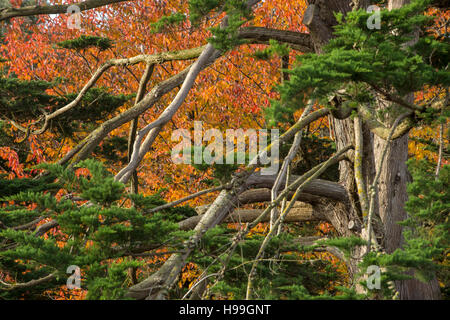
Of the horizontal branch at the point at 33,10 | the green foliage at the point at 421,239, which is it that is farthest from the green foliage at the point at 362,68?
the horizontal branch at the point at 33,10

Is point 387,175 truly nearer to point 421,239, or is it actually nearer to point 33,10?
point 421,239

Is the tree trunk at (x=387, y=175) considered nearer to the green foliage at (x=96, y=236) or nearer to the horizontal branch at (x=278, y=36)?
the horizontal branch at (x=278, y=36)

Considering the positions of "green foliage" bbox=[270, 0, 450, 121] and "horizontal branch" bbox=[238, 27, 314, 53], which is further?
"horizontal branch" bbox=[238, 27, 314, 53]

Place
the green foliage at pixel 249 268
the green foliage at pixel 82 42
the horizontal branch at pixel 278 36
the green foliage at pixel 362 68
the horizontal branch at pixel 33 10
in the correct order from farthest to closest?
the green foliage at pixel 82 42 → the horizontal branch at pixel 278 36 → the horizontal branch at pixel 33 10 → the green foliage at pixel 249 268 → the green foliage at pixel 362 68

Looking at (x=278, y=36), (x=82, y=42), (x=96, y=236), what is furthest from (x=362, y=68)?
(x=82, y=42)

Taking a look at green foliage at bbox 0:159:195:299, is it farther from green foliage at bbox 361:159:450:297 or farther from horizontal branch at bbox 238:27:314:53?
horizontal branch at bbox 238:27:314:53

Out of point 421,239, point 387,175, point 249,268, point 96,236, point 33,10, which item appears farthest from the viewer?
point 387,175


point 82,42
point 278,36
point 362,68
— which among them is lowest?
point 362,68

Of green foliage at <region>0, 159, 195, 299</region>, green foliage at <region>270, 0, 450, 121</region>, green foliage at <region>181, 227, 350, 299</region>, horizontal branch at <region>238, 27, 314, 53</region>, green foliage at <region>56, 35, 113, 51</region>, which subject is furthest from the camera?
green foliage at <region>56, 35, 113, 51</region>

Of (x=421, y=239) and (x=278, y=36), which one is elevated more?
(x=278, y=36)

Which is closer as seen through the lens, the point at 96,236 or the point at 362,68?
the point at 362,68

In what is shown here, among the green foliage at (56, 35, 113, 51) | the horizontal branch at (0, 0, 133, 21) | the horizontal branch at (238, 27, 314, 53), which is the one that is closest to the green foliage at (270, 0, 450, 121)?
the horizontal branch at (238, 27, 314, 53)
